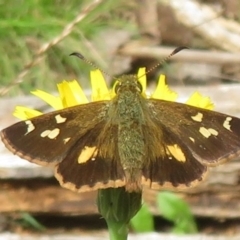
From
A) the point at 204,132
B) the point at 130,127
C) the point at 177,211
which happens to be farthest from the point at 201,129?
the point at 177,211

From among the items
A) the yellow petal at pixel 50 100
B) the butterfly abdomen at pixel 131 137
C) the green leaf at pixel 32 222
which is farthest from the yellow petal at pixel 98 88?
the green leaf at pixel 32 222

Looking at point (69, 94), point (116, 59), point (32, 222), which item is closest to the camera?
point (69, 94)

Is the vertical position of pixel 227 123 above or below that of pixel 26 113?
below

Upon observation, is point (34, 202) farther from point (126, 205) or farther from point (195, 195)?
point (126, 205)

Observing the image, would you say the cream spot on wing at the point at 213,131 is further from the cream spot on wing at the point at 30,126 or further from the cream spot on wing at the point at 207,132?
the cream spot on wing at the point at 30,126

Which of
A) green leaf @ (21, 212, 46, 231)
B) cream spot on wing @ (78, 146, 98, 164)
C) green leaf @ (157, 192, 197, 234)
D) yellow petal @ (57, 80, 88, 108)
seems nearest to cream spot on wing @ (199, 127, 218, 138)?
cream spot on wing @ (78, 146, 98, 164)

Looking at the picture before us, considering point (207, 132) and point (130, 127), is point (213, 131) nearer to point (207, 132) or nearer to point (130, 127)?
point (207, 132)

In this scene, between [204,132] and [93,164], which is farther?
[204,132]
